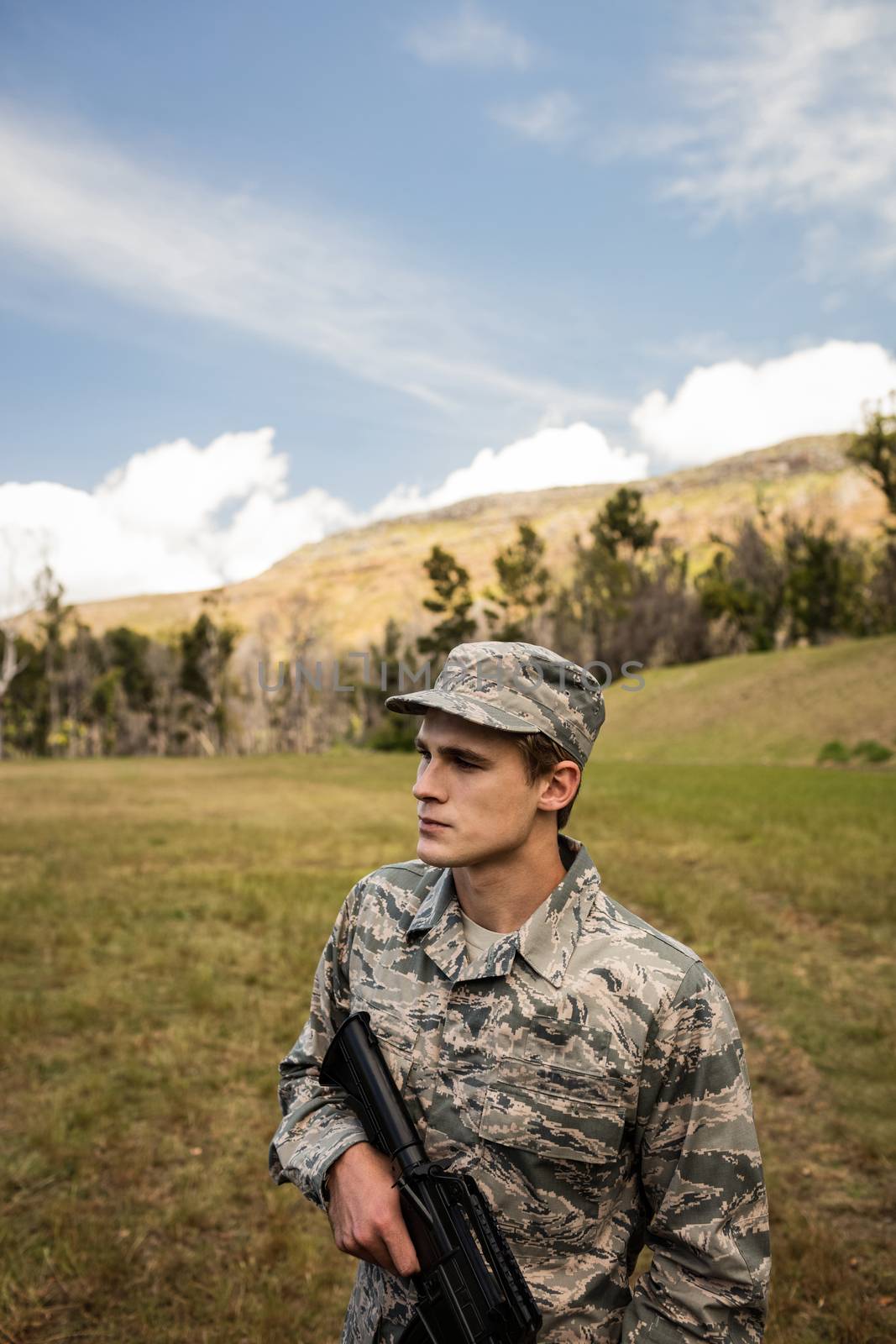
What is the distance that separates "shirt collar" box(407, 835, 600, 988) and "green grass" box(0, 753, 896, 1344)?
2.92 m

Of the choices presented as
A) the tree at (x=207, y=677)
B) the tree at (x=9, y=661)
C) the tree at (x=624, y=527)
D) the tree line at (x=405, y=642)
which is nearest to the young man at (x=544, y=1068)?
the tree line at (x=405, y=642)

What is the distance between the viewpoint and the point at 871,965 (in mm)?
9203

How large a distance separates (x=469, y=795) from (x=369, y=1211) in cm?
80

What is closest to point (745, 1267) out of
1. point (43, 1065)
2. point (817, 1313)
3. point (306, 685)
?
point (817, 1313)

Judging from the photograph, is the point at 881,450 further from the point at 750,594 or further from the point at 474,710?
the point at 474,710

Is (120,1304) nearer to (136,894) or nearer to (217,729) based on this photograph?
(136,894)

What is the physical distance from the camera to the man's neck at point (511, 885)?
212 centimetres

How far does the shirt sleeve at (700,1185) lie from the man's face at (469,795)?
46cm

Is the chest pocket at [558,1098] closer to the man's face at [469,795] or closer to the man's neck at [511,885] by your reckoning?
the man's neck at [511,885]

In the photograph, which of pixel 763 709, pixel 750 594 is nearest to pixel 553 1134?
pixel 763 709

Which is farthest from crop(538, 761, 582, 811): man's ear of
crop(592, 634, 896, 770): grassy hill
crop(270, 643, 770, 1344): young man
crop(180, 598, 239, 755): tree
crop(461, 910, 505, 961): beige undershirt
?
crop(180, 598, 239, 755): tree

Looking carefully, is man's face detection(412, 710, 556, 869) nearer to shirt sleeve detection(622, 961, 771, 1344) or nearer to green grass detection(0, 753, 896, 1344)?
shirt sleeve detection(622, 961, 771, 1344)

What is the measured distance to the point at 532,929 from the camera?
199 centimetres

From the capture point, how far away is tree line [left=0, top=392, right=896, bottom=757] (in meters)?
64.6
